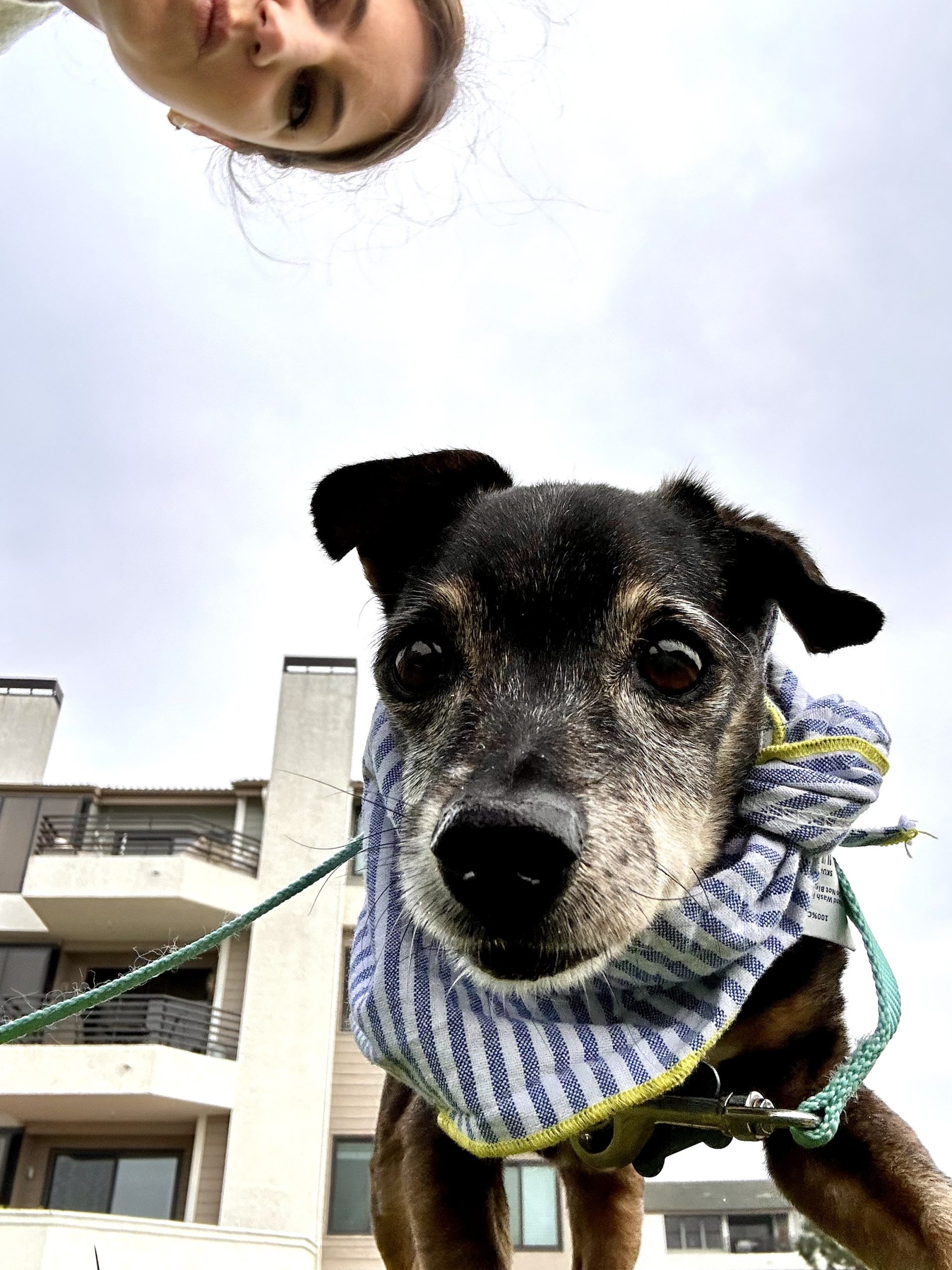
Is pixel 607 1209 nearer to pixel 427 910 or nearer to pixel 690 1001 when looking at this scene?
pixel 690 1001

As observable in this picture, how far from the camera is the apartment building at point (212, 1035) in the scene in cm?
2083

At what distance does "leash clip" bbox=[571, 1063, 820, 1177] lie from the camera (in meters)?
2.16

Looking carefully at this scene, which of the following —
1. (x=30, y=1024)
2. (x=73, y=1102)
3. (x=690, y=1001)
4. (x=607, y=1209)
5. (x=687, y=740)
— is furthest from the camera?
(x=73, y=1102)

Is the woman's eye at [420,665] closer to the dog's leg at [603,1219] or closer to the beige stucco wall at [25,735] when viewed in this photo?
the dog's leg at [603,1219]

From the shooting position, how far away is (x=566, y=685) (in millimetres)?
2338

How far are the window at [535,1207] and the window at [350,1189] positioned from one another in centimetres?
395

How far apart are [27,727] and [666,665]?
2864cm

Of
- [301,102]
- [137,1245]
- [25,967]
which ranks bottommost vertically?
[137,1245]

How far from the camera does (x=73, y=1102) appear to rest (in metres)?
21.4

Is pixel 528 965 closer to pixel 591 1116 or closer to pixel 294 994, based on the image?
pixel 591 1116

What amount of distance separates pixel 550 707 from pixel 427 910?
52 centimetres

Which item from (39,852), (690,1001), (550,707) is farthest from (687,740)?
A: (39,852)

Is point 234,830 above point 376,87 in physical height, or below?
above

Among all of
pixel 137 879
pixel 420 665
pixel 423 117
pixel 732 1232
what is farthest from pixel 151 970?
pixel 732 1232
